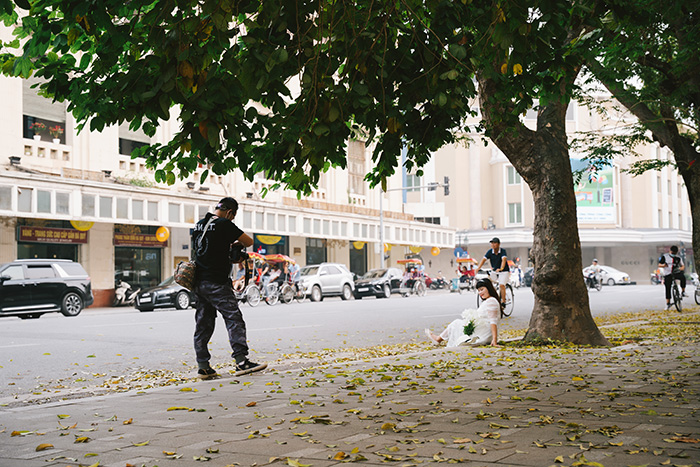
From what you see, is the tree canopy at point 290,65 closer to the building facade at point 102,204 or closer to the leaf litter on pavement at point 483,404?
the leaf litter on pavement at point 483,404

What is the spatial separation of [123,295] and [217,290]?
78.1 feet

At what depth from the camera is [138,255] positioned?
32.6m

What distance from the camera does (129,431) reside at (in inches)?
201

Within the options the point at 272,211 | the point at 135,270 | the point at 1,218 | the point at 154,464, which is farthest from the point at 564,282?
the point at 272,211

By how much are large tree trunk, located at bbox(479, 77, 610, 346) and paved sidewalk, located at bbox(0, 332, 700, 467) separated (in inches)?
98.9

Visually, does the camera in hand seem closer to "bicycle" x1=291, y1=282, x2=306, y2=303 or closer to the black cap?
the black cap

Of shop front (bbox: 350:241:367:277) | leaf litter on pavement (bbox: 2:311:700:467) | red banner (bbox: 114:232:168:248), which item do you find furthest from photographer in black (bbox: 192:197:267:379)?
shop front (bbox: 350:241:367:277)

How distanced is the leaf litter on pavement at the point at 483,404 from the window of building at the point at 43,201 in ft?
65.0

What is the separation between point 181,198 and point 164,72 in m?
28.9

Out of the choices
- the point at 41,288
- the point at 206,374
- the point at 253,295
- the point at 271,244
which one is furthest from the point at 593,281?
the point at 206,374

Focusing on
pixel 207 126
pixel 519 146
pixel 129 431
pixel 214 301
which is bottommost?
pixel 129 431

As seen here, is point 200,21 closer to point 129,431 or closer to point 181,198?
point 129,431

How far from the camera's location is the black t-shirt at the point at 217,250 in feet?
27.2

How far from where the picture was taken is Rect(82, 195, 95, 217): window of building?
28.8 meters
